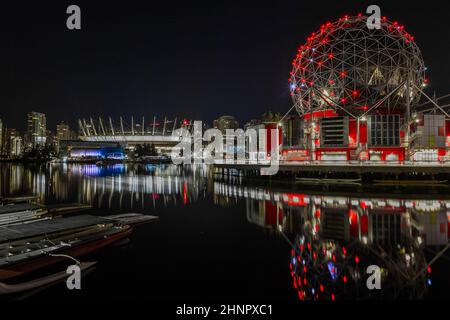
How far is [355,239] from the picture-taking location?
1188cm

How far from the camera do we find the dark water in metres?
7.88

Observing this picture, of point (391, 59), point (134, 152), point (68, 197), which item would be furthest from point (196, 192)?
point (134, 152)

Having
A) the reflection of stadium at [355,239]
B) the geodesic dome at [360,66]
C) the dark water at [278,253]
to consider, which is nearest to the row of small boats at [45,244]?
the dark water at [278,253]

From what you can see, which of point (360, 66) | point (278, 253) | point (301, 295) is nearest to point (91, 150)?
point (360, 66)

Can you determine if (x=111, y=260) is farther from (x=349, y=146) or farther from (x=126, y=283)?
(x=349, y=146)

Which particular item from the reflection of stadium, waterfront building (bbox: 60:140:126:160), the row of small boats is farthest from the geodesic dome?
waterfront building (bbox: 60:140:126:160)

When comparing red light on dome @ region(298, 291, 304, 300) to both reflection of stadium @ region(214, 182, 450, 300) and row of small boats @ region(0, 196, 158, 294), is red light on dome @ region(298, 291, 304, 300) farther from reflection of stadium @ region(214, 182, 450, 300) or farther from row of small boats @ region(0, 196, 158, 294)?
row of small boats @ region(0, 196, 158, 294)

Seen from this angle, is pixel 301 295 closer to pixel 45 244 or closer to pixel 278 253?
pixel 278 253

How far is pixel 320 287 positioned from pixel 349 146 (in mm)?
32864

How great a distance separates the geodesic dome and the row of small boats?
31.9 metres

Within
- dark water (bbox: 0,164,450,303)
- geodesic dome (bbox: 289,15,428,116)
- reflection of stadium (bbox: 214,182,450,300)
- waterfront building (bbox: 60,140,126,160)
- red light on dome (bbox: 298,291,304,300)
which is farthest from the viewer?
waterfront building (bbox: 60,140,126,160)

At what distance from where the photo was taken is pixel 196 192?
27844mm

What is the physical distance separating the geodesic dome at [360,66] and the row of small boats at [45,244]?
31.9 m

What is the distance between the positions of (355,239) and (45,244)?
10661 mm
